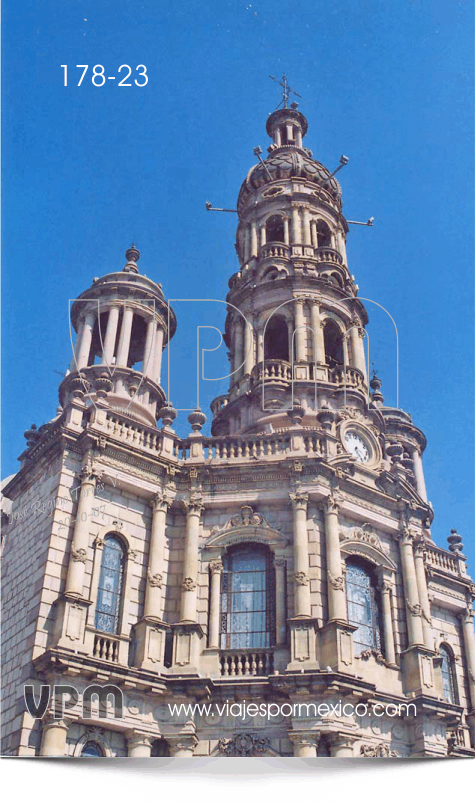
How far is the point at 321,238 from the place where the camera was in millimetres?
34469

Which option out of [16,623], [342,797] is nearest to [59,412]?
[16,623]

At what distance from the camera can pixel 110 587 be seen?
70.1ft

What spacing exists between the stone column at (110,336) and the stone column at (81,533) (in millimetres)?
8110

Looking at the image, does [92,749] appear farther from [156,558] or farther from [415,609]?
[415,609]

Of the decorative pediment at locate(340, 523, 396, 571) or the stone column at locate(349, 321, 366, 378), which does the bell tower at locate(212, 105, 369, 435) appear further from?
the decorative pediment at locate(340, 523, 396, 571)

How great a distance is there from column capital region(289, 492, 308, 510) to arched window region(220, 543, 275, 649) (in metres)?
1.43

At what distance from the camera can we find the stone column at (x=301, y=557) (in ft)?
69.8

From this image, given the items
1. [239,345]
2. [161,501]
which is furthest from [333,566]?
[239,345]

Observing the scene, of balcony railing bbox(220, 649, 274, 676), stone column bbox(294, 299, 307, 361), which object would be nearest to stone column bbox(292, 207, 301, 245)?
stone column bbox(294, 299, 307, 361)

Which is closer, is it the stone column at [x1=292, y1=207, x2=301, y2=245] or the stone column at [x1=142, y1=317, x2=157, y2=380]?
the stone column at [x1=142, y1=317, x2=157, y2=380]

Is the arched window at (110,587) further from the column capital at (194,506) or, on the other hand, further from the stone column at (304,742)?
the stone column at (304,742)

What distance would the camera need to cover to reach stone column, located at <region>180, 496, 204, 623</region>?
70.4ft

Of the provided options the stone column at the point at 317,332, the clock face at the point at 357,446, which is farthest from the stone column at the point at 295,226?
the clock face at the point at 357,446

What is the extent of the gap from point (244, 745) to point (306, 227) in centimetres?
2006
